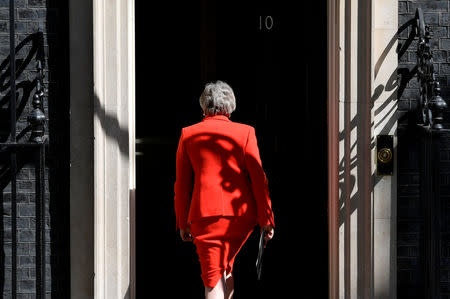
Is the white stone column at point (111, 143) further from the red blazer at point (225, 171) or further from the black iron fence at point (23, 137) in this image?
the red blazer at point (225, 171)

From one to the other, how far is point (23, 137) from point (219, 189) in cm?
155

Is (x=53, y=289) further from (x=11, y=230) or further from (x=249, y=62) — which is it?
(x=249, y=62)

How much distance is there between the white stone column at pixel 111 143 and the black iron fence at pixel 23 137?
37 cm

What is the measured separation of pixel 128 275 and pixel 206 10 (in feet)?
8.44

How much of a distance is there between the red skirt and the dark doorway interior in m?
1.77

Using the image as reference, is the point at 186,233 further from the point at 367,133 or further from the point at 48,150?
the point at 367,133

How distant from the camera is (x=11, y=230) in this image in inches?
233

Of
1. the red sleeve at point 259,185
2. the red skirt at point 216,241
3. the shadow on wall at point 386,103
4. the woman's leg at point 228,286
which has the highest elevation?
the shadow on wall at point 386,103

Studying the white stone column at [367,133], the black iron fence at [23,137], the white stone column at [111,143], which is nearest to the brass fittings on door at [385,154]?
the white stone column at [367,133]

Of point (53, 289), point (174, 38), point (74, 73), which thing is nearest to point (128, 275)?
point (53, 289)

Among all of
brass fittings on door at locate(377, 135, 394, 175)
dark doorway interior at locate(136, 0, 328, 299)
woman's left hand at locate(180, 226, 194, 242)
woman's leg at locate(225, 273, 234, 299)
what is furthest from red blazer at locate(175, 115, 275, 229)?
dark doorway interior at locate(136, 0, 328, 299)

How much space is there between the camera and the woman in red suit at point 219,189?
207 inches

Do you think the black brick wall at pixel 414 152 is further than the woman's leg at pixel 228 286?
Yes

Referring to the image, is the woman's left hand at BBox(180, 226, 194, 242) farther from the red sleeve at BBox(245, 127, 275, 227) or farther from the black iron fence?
the black iron fence
